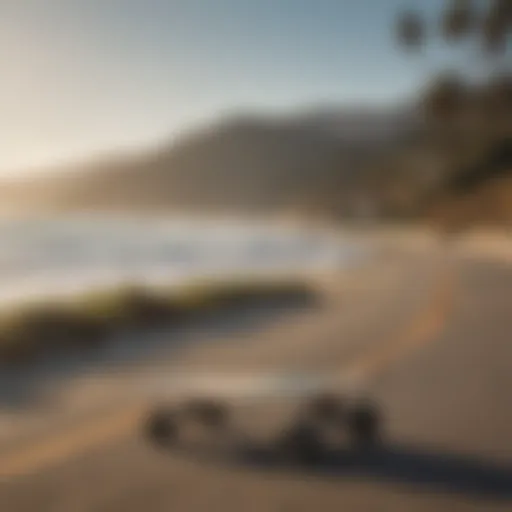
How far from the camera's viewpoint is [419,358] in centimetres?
627

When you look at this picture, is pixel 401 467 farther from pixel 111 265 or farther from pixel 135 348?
pixel 111 265

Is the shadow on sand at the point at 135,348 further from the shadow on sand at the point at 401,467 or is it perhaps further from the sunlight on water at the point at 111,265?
the sunlight on water at the point at 111,265

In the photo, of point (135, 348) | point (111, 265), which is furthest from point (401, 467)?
point (111, 265)

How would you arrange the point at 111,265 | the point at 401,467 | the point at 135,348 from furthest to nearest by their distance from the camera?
the point at 111,265 < the point at 135,348 < the point at 401,467

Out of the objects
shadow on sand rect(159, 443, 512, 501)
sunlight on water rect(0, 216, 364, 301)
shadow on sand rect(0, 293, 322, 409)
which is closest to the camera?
shadow on sand rect(159, 443, 512, 501)

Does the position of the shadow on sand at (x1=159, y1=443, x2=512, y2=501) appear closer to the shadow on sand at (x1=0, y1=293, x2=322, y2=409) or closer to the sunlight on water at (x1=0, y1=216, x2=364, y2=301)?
the shadow on sand at (x1=0, y1=293, x2=322, y2=409)

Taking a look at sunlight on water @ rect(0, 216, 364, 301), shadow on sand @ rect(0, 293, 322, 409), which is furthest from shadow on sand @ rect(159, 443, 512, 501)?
sunlight on water @ rect(0, 216, 364, 301)

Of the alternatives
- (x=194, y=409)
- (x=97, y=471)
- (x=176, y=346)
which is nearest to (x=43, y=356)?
(x=176, y=346)

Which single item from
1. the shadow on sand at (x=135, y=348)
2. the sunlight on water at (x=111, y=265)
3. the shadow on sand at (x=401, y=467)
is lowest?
the shadow on sand at (x=401, y=467)

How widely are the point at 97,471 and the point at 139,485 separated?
24cm

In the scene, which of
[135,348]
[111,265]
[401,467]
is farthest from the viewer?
[111,265]

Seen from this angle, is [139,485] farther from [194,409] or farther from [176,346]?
Result: [176,346]

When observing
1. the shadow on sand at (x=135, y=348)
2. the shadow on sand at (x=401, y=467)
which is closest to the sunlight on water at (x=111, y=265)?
the shadow on sand at (x=135, y=348)

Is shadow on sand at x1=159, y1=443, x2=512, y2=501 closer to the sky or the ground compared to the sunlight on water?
closer to the ground
